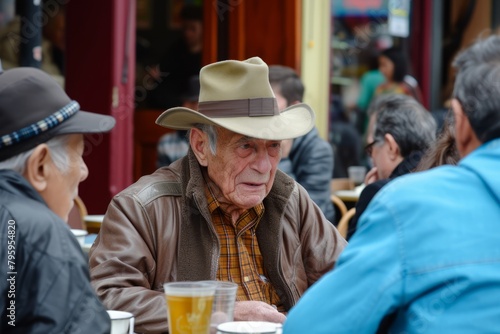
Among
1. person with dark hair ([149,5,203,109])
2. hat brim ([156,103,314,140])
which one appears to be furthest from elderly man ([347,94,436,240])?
person with dark hair ([149,5,203,109])

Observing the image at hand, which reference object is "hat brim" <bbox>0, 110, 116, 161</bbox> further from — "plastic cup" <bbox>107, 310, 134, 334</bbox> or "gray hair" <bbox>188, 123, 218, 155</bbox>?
"gray hair" <bbox>188, 123, 218, 155</bbox>

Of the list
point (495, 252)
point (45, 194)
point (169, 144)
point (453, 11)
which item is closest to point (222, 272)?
point (45, 194)

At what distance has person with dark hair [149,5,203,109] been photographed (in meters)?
8.29

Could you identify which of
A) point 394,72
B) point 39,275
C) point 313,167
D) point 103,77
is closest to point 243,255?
point 39,275

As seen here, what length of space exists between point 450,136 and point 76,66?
12.6 feet

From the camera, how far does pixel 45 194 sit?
212 cm

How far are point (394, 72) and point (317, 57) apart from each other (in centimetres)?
141

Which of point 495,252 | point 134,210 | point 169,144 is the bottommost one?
point 169,144

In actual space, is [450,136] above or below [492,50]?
below

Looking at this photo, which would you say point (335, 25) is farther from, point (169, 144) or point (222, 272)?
point (222, 272)

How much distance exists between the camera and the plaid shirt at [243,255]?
2.97 metres

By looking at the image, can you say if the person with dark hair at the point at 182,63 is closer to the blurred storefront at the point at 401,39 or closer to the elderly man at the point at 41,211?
the blurred storefront at the point at 401,39

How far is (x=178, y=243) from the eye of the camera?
9.57ft

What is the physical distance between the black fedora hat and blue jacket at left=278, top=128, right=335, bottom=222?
143 inches
